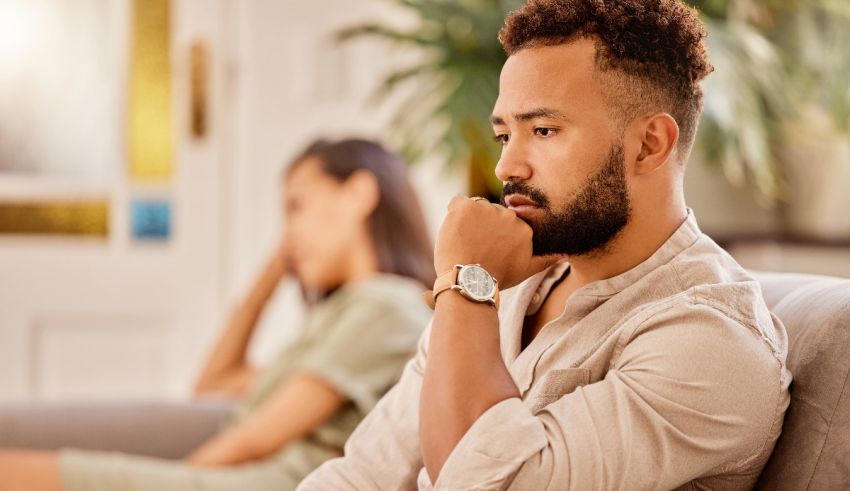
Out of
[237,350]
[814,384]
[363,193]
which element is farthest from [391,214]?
[814,384]

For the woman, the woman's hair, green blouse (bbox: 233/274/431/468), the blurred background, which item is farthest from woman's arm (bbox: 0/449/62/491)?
the blurred background

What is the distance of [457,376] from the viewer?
0.98 m

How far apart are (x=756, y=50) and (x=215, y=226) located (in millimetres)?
1761

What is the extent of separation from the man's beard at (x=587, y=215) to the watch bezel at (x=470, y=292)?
0.07m

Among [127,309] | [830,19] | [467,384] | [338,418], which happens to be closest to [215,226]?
[127,309]

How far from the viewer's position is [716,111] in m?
2.46

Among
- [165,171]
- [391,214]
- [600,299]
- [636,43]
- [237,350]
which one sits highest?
[636,43]

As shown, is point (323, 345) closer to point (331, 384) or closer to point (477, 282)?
point (331, 384)

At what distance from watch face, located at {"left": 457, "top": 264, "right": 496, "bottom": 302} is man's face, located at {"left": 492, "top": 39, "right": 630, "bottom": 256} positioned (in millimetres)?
72

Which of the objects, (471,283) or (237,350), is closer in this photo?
(471,283)

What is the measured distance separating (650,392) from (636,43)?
0.32 m

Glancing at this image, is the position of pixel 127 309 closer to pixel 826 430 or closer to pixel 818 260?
pixel 818 260

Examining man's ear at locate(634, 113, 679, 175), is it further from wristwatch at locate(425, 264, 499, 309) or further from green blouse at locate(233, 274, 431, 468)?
green blouse at locate(233, 274, 431, 468)

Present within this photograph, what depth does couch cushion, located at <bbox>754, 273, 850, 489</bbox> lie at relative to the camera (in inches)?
40.3
